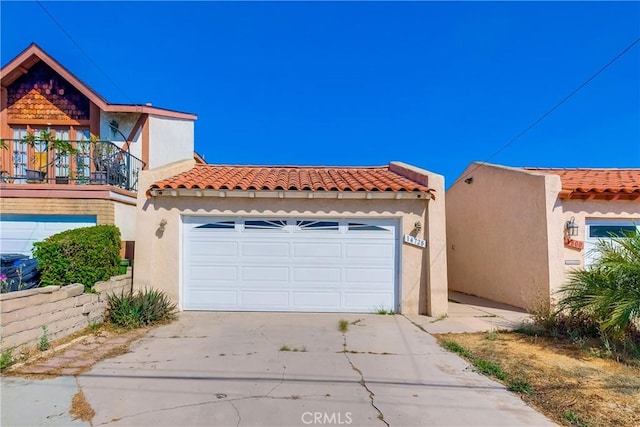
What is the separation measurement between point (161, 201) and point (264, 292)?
133 inches

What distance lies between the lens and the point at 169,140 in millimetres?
13766

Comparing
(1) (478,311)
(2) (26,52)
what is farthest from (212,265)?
(2) (26,52)

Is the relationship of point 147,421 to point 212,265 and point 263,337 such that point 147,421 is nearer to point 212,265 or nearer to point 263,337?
point 263,337

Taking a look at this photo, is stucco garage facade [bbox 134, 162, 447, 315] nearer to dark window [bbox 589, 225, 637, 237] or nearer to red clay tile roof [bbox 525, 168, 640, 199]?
red clay tile roof [bbox 525, 168, 640, 199]

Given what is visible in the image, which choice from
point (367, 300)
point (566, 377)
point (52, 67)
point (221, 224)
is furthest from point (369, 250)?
point (52, 67)

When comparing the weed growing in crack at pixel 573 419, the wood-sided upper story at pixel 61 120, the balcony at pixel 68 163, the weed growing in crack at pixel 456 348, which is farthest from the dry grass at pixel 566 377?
the wood-sided upper story at pixel 61 120

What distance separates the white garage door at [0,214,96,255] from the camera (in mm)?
9602

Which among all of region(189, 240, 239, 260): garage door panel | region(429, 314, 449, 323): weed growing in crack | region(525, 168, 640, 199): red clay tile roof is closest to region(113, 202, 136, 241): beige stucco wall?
region(189, 240, 239, 260): garage door panel

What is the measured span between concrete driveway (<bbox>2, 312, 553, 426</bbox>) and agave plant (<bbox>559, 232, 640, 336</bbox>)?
249 centimetres

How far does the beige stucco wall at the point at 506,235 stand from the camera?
31.2 feet

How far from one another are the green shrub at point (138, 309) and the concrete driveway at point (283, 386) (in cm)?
79

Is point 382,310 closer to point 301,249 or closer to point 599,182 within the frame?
point 301,249

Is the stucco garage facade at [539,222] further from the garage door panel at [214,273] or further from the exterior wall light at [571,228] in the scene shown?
the garage door panel at [214,273]

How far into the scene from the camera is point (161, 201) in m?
9.23
